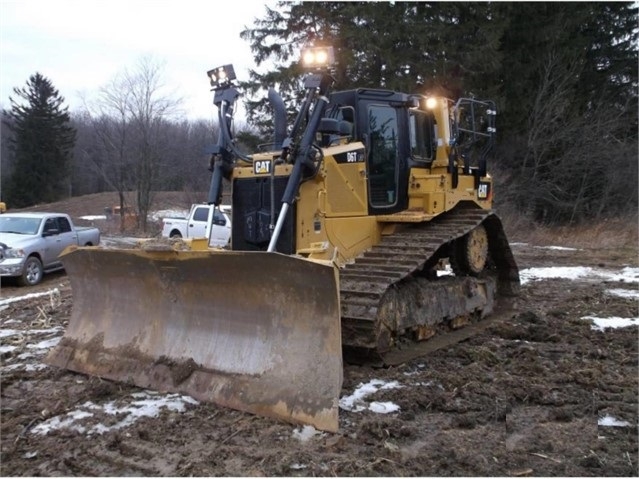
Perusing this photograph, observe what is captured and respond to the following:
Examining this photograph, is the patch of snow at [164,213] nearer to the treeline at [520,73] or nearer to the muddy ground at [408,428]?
the treeline at [520,73]

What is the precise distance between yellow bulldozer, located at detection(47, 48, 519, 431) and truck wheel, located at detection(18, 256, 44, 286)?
288 inches

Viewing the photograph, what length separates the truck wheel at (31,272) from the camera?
12.8m

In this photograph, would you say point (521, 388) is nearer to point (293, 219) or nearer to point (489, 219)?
point (293, 219)

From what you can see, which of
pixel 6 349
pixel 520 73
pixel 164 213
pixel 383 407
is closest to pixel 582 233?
pixel 520 73

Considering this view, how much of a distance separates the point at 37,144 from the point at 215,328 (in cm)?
4846

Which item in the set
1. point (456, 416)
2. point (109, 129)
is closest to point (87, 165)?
point (109, 129)

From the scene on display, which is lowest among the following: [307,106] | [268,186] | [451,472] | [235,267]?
[451,472]

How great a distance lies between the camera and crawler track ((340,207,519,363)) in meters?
5.54

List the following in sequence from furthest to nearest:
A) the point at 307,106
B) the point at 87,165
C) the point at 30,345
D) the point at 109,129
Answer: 1. the point at 87,165
2. the point at 109,129
3. the point at 30,345
4. the point at 307,106

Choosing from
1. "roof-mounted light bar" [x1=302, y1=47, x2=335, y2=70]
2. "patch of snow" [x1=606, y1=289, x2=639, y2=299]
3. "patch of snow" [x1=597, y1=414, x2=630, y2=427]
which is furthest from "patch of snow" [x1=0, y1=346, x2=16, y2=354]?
"patch of snow" [x1=606, y1=289, x2=639, y2=299]

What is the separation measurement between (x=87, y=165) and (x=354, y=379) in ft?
183

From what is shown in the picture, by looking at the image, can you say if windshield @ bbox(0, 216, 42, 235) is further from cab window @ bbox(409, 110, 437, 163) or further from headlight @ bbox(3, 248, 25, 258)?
cab window @ bbox(409, 110, 437, 163)

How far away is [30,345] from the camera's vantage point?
689cm

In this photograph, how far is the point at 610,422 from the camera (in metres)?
4.60
